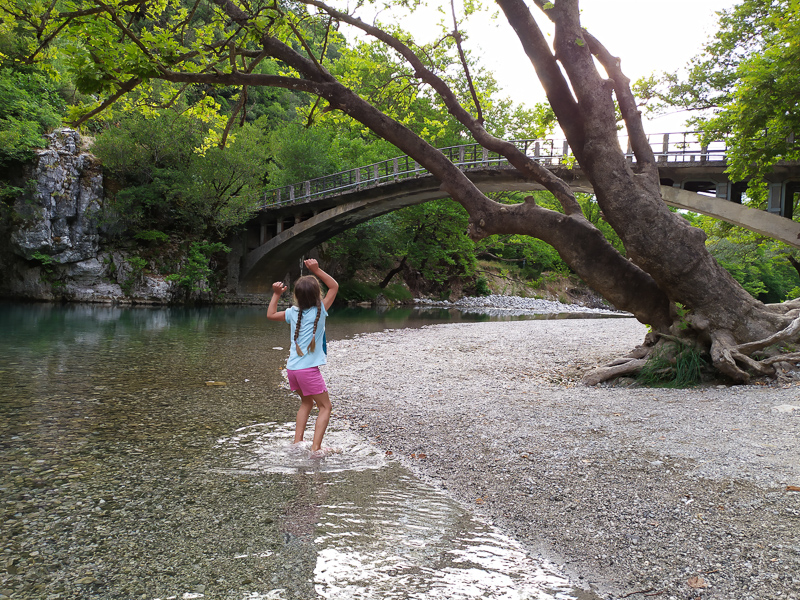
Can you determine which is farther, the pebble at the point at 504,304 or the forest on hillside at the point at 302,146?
the pebble at the point at 504,304

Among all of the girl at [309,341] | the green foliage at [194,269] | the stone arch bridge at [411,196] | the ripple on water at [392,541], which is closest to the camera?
the ripple on water at [392,541]

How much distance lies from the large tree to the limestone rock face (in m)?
19.7

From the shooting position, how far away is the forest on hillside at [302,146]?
986 cm

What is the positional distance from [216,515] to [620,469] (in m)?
2.67

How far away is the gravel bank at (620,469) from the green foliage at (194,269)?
22856mm

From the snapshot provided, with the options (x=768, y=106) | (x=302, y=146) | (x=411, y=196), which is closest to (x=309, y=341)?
(x=768, y=106)

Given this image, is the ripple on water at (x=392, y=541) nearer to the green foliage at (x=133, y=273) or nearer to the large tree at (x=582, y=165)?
the large tree at (x=582, y=165)

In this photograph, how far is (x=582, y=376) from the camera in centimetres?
780

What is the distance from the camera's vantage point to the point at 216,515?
3.04m

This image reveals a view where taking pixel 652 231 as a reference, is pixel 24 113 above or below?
above

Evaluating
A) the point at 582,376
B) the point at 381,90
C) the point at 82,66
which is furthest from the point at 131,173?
the point at 582,376

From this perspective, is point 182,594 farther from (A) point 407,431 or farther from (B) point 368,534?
(A) point 407,431

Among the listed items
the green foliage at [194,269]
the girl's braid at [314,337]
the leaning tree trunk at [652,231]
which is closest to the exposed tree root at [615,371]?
the leaning tree trunk at [652,231]

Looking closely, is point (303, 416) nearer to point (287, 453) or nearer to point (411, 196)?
point (287, 453)
